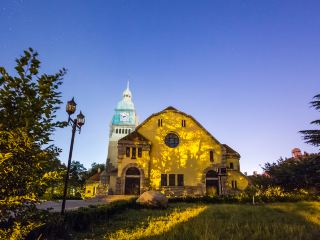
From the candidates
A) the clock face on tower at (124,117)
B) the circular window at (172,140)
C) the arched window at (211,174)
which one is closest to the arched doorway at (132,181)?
the circular window at (172,140)

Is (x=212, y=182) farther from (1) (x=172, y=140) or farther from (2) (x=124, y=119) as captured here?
(2) (x=124, y=119)

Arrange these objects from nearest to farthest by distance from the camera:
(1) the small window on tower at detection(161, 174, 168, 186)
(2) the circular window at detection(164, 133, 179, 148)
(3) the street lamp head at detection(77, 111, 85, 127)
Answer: (3) the street lamp head at detection(77, 111, 85, 127) < (1) the small window on tower at detection(161, 174, 168, 186) < (2) the circular window at detection(164, 133, 179, 148)

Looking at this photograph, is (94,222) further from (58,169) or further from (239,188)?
(239,188)

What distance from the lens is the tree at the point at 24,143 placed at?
11.4 ft

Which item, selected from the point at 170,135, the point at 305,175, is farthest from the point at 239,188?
the point at 170,135

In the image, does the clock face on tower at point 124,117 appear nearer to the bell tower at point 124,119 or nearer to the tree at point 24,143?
the bell tower at point 124,119

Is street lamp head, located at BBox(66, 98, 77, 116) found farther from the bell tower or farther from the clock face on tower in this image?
the clock face on tower

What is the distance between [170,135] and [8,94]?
32.0m

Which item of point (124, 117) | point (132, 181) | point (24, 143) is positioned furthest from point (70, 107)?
point (124, 117)

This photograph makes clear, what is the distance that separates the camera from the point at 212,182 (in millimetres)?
33406

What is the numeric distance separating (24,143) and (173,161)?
30.9m

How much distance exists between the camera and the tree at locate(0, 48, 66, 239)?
3.47 metres

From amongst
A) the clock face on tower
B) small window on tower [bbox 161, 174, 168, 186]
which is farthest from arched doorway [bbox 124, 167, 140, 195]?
the clock face on tower

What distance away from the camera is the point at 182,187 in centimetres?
3266
